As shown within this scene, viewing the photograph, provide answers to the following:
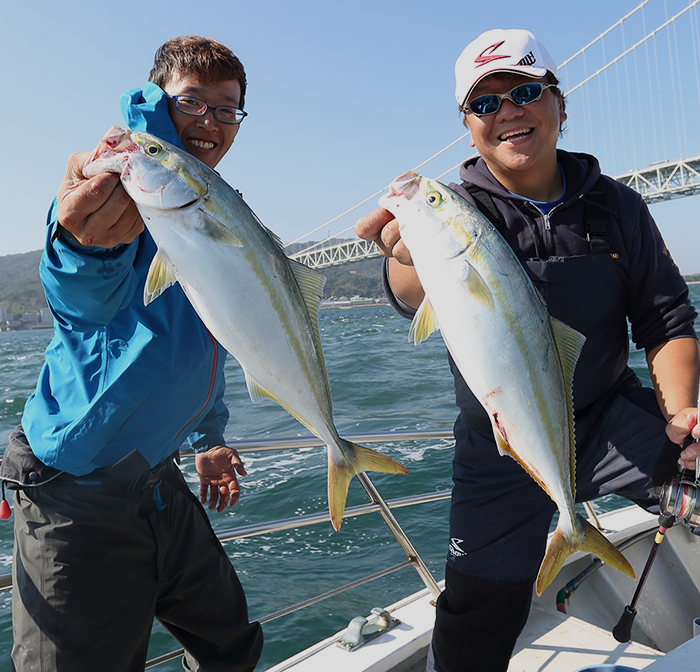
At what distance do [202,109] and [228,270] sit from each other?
1.09 meters

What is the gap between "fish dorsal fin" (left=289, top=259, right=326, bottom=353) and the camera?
156 cm

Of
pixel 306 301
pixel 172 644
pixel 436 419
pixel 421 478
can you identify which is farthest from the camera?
pixel 436 419

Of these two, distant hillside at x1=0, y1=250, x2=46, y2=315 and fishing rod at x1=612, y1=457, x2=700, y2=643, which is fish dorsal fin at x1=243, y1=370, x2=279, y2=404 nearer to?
fishing rod at x1=612, y1=457, x2=700, y2=643

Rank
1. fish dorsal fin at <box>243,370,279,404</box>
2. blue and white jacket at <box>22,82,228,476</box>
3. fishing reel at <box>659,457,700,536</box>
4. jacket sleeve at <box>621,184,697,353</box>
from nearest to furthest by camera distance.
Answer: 1. fish dorsal fin at <box>243,370,279,404</box>
2. blue and white jacket at <box>22,82,228,476</box>
3. fishing reel at <box>659,457,700,536</box>
4. jacket sleeve at <box>621,184,697,353</box>

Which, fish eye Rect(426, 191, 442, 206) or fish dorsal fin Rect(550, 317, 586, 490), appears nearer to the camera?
fish eye Rect(426, 191, 442, 206)

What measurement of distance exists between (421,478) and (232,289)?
7.82 metres

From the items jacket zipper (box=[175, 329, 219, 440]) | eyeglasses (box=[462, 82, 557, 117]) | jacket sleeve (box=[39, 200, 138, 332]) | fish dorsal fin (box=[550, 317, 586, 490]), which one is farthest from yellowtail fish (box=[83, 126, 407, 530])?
eyeglasses (box=[462, 82, 557, 117])

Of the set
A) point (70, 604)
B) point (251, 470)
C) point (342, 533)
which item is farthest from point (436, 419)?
point (70, 604)

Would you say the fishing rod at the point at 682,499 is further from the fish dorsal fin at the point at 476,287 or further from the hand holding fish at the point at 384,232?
the hand holding fish at the point at 384,232

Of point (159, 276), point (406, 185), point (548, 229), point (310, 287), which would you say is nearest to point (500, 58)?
point (548, 229)

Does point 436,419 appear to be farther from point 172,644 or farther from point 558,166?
point 558,166

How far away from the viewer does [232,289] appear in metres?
1.41

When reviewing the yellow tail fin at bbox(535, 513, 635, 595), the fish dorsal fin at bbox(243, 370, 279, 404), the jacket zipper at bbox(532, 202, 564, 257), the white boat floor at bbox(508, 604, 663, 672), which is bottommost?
the white boat floor at bbox(508, 604, 663, 672)

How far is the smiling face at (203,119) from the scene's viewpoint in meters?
2.19
